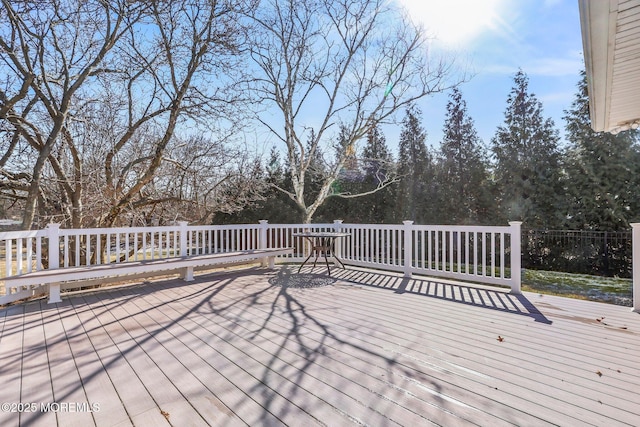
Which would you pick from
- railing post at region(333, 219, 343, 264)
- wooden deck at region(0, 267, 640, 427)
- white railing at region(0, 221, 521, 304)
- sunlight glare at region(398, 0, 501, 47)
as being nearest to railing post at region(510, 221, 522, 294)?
white railing at region(0, 221, 521, 304)

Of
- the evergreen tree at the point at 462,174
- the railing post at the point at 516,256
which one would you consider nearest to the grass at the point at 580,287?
the railing post at the point at 516,256

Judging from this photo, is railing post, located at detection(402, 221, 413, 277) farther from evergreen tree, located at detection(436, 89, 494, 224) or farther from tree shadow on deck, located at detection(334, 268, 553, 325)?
evergreen tree, located at detection(436, 89, 494, 224)

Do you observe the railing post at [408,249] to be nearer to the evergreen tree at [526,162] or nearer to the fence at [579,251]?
the fence at [579,251]

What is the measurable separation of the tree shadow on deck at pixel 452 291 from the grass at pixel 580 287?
1381 millimetres

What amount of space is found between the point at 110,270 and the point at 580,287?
7.55 m

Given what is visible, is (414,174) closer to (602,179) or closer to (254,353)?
(602,179)

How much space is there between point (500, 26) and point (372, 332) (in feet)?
20.6

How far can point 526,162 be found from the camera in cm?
1052

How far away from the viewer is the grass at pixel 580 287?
16.1 ft

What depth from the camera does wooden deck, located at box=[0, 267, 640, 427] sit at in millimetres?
1640

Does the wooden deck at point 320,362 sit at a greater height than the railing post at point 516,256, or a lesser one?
lesser

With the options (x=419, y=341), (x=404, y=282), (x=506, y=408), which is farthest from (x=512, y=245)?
(x=506, y=408)

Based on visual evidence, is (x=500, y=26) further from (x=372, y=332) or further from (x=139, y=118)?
(x=139, y=118)

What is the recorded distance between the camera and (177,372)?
6.76 ft
